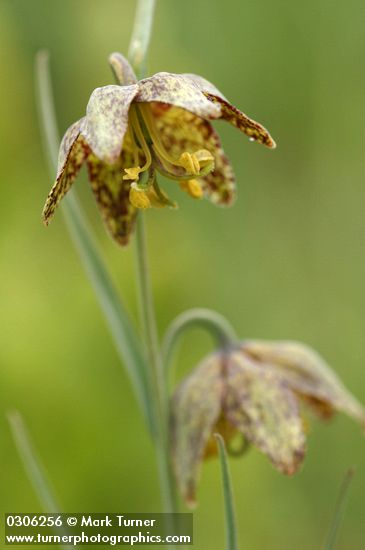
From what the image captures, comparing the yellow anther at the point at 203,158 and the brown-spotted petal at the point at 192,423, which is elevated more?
the yellow anther at the point at 203,158

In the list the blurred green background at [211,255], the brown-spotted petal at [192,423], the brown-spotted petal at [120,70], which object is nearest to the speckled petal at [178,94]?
the brown-spotted petal at [120,70]

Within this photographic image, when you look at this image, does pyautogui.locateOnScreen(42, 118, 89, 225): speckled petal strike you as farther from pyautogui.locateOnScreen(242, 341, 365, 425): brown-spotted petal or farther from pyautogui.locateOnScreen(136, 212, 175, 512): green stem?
pyautogui.locateOnScreen(242, 341, 365, 425): brown-spotted petal

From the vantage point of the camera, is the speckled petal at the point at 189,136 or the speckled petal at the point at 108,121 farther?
the speckled petal at the point at 189,136

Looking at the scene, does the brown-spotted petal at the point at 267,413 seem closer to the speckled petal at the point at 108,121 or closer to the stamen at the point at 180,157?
the stamen at the point at 180,157

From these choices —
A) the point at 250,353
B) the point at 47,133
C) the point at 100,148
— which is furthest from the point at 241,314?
the point at 100,148

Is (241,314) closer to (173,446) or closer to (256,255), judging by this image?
(256,255)

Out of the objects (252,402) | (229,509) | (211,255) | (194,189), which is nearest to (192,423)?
(252,402)
